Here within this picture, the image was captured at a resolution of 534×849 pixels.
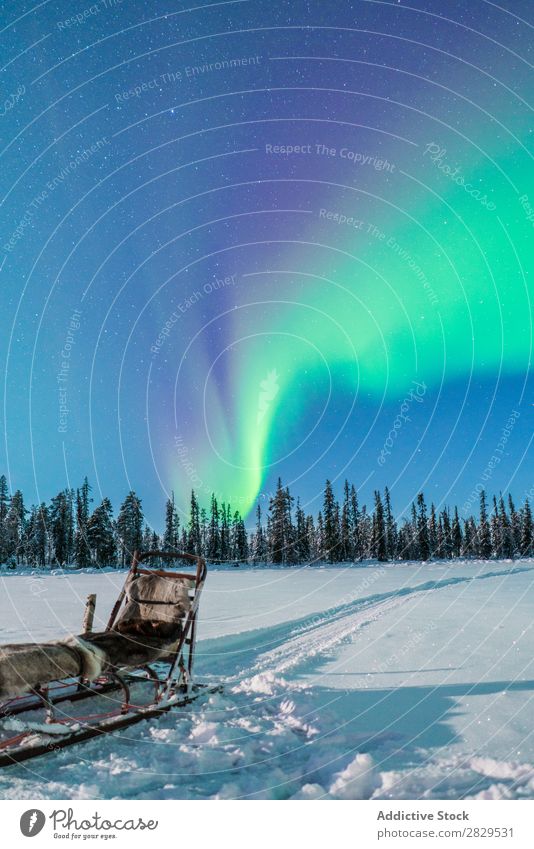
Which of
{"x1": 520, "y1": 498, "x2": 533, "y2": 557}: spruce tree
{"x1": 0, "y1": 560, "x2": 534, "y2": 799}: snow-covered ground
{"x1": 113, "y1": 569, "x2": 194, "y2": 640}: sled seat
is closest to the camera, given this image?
{"x1": 0, "y1": 560, "x2": 534, "y2": 799}: snow-covered ground

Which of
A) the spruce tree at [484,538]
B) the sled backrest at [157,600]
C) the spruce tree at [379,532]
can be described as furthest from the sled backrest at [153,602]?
the spruce tree at [484,538]

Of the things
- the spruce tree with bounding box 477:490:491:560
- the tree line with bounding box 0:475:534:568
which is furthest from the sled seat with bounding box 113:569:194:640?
the spruce tree with bounding box 477:490:491:560

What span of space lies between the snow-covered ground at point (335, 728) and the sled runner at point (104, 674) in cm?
17

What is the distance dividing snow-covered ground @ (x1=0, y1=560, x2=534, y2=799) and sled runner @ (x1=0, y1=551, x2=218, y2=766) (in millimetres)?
170

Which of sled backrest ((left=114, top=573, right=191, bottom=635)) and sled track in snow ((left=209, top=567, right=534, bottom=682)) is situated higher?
sled backrest ((left=114, top=573, right=191, bottom=635))

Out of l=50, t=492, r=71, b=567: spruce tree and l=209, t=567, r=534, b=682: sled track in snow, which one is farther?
l=50, t=492, r=71, b=567: spruce tree

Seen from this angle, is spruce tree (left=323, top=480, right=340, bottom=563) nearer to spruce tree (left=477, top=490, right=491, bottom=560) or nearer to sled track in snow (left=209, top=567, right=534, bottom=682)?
spruce tree (left=477, top=490, right=491, bottom=560)

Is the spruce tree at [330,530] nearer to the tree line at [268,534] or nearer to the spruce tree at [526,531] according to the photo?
the tree line at [268,534]

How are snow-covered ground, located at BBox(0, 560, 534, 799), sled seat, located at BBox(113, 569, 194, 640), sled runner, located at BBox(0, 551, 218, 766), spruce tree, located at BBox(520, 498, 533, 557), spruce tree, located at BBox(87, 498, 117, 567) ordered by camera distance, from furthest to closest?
spruce tree, located at BBox(520, 498, 533, 557), spruce tree, located at BBox(87, 498, 117, 567), sled seat, located at BBox(113, 569, 194, 640), sled runner, located at BBox(0, 551, 218, 766), snow-covered ground, located at BBox(0, 560, 534, 799)

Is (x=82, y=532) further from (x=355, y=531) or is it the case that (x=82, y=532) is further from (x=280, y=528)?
(x=355, y=531)

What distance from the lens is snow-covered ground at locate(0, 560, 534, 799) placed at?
3.27 metres

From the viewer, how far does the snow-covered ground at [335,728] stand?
3.27 m

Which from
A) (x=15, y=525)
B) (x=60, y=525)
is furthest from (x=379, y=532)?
(x=15, y=525)
